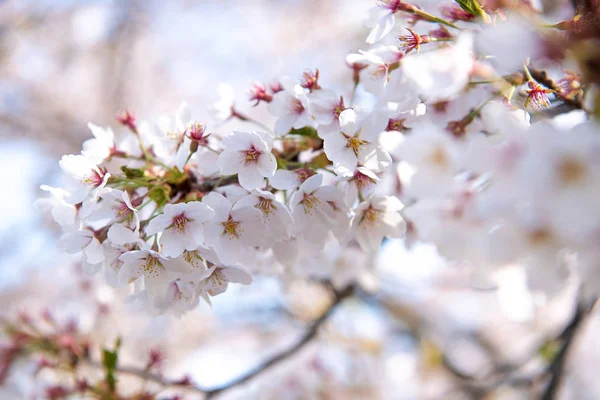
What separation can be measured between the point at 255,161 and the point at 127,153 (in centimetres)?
33

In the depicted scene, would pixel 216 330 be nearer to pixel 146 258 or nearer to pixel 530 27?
pixel 146 258

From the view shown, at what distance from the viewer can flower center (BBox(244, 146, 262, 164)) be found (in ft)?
2.81

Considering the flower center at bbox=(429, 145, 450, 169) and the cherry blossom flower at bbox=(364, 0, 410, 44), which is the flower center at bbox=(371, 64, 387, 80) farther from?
the flower center at bbox=(429, 145, 450, 169)

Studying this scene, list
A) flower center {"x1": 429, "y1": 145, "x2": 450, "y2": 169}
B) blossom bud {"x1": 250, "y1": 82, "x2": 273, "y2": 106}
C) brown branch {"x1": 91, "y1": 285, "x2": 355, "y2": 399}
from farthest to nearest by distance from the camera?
brown branch {"x1": 91, "y1": 285, "x2": 355, "y2": 399} → blossom bud {"x1": 250, "y1": 82, "x2": 273, "y2": 106} → flower center {"x1": 429, "y1": 145, "x2": 450, "y2": 169}

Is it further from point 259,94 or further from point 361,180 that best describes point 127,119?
point 361,180

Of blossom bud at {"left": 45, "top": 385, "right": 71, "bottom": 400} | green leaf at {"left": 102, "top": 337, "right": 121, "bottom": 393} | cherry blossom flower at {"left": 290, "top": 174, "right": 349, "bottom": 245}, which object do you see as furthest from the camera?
blossom bud at {"left": 45, "top": 385, "right": 71, "bottom": 400}

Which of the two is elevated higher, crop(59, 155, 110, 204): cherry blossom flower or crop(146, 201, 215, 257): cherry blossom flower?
crop(59, 155, 110, 204): cherry blossom flower

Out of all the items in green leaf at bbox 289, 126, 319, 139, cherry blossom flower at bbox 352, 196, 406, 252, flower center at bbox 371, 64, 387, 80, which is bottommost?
cherry blossom flower at bbox 352, 196, 406, 252

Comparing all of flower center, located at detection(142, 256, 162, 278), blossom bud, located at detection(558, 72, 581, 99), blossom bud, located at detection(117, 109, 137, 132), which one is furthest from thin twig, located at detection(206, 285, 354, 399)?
blossom bud, located at detection(558, 72, 581, 99)

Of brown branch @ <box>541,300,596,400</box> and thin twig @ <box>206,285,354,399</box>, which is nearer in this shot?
thin twig @ <box>206,285,354,399</box>

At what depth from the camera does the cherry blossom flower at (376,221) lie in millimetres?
901

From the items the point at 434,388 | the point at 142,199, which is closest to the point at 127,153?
the point at 142,199

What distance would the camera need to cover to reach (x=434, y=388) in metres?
4.40

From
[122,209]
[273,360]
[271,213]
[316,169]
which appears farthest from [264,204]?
[273,360]
